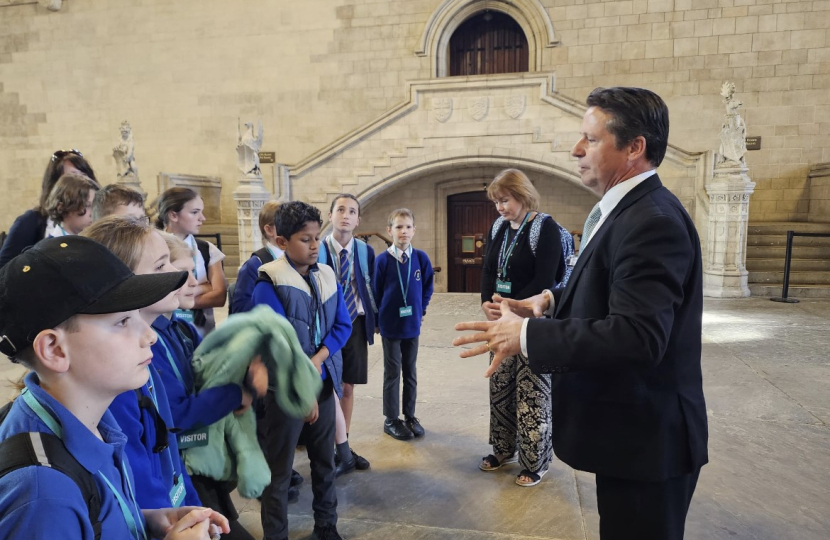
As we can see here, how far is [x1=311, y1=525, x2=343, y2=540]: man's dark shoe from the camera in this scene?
2.54 meters

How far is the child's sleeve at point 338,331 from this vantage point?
2.65 metres

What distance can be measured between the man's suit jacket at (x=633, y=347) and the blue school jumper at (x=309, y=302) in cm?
130

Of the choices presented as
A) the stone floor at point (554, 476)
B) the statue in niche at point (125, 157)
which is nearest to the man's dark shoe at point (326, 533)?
the stone floor at point (554, 476)

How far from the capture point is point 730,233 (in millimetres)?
9219

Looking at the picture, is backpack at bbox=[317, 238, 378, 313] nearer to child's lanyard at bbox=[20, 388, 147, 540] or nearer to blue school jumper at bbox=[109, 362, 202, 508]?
blue school jumper at bbox=[109, 362, 202, 508]

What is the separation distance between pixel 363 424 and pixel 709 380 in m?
3.21

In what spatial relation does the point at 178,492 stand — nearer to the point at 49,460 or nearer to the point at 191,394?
the point at 191,394

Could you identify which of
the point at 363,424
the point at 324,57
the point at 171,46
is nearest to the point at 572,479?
the point at 363,424

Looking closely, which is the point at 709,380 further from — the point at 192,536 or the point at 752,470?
the point at 192,536

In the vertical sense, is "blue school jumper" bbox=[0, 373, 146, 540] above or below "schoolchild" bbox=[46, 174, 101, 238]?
below

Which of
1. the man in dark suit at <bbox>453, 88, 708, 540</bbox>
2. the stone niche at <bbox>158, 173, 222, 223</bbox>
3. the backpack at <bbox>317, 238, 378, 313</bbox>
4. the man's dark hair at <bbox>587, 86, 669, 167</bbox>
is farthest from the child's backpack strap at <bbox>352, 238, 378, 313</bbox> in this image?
the stone niche at <bbox>158, 173, 222, 223</bbox>

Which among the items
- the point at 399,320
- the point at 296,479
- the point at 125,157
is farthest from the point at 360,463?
the point at 125,157

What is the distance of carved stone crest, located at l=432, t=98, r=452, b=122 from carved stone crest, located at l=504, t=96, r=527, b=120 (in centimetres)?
112

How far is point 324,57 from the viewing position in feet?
44.5
